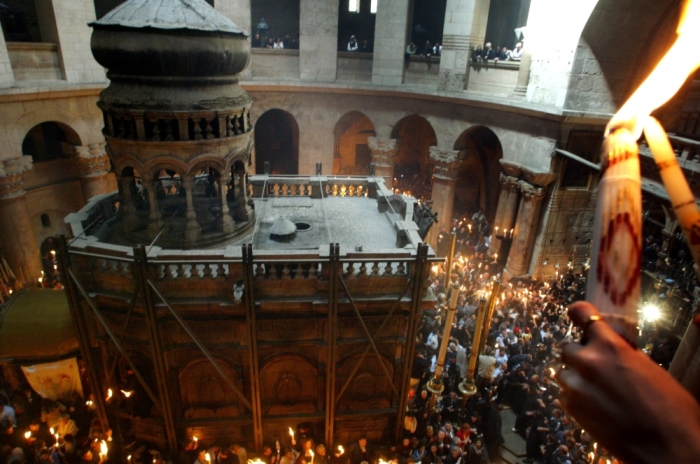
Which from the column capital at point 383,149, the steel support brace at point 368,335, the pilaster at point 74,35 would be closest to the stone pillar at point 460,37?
the column capital at point 383,149

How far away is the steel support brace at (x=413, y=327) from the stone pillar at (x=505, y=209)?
9.20m

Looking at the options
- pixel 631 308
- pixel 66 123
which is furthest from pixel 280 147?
pixel 631 308

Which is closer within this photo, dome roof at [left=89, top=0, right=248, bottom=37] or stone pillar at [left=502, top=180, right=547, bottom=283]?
dome roof at [left=89, top=0, right=248, bottom=37]

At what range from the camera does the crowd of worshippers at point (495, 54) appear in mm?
17641

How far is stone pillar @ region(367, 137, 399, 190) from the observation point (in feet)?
70.2

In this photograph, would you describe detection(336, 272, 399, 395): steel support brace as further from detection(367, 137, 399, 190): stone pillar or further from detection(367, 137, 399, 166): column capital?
detection(367, 137, 399, 166): column capital

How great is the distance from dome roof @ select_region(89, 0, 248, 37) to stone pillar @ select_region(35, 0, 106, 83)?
862 centimetres

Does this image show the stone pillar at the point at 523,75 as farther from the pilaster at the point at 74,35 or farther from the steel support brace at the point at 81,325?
the pilaster at the point at 74,35

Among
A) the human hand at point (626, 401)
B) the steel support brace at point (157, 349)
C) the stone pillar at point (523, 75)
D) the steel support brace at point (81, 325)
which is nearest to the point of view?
the human hand at point (626, 401)

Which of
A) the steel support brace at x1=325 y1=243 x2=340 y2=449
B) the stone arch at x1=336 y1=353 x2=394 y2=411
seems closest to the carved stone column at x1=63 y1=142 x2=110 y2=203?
the steel support brace at x1=325 y1=243 x2=340 y2=449

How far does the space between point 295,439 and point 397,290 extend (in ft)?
15.8

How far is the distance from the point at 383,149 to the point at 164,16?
43.2 ft

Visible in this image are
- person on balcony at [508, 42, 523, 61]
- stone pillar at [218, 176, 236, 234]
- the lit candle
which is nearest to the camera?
the lit candle

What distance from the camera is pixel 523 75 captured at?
55.3ft
